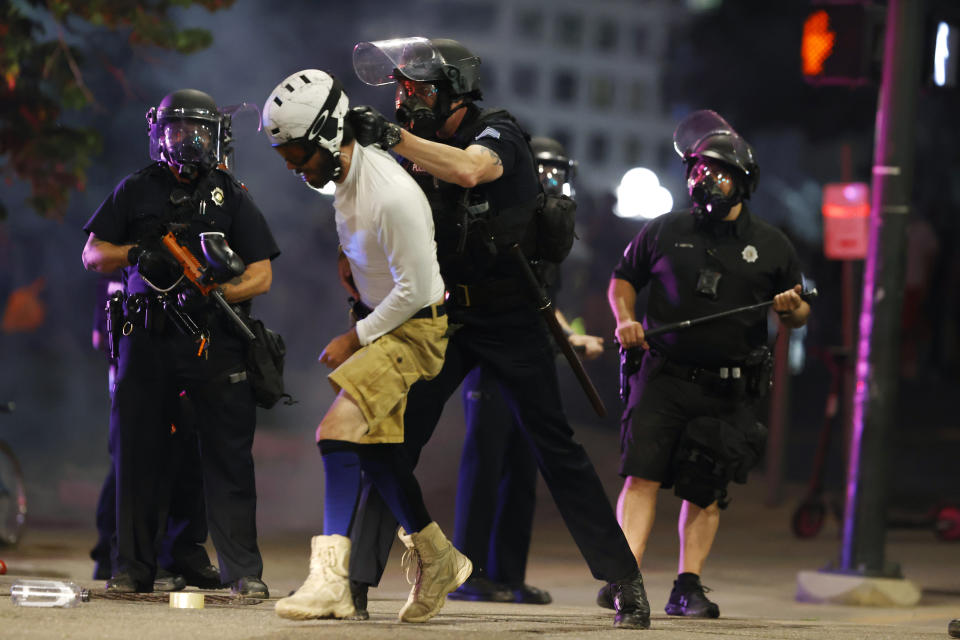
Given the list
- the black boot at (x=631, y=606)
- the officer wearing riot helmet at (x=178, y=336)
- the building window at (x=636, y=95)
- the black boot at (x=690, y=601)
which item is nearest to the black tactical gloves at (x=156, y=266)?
the officer wearing riot helmet at (x=178, y=336)

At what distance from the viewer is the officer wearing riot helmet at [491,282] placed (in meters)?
5.85

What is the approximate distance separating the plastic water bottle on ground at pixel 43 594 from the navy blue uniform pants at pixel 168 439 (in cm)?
76

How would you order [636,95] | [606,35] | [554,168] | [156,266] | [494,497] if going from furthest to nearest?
[636,95], [606,35], [554,168], [494,497], [156,266]

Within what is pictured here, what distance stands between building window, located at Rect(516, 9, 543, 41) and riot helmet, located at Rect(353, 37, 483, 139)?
208ft

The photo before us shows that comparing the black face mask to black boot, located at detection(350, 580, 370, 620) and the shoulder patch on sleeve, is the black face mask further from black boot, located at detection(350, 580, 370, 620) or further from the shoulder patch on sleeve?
black boot, located at detection(350, 580, 370, 620)

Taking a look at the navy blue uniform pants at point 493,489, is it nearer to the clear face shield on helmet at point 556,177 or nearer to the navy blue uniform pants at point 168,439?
the clear face shield on helmet at point 556,177

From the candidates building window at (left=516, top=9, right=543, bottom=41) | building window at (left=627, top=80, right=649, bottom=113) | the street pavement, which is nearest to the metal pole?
the street pavement

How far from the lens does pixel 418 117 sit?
5918mm

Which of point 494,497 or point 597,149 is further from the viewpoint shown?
point 597,149

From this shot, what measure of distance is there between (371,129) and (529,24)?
75.6 meters

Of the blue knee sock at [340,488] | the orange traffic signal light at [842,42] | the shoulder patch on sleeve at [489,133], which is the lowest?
the blue knee sock at [340,488]

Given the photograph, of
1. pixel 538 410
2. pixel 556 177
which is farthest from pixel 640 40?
pixel 538 410

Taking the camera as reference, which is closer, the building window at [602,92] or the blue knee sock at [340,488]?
the blue knee sock at [340,488]

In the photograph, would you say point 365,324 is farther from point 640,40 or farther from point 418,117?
point 640,40
